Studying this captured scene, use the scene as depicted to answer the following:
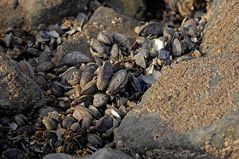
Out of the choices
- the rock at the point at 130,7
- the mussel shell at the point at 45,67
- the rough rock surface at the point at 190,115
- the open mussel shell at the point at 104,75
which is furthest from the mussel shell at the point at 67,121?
the rock at the point at 130,7

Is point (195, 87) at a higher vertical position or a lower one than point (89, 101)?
higher

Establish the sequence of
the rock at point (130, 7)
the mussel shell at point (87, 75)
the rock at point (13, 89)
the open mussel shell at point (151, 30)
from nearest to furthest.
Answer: the rock at point (13, 89) → the mussel shell at point (87, 75) → the open mussel shell at point (151, 30) → the rock at point (130, 7)

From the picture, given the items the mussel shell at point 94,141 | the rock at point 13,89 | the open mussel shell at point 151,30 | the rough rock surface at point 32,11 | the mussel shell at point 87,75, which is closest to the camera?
the mussel shell at point 94,141

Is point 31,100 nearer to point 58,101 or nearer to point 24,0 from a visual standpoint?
point 58,101

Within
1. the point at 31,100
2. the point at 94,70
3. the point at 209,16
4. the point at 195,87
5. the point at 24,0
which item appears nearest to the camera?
the point at 195,87

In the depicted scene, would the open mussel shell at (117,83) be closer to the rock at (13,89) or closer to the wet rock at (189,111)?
the wet rock at (189,111)

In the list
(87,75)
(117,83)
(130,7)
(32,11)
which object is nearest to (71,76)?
(87,75)

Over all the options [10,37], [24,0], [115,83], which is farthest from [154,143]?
[24,0]
